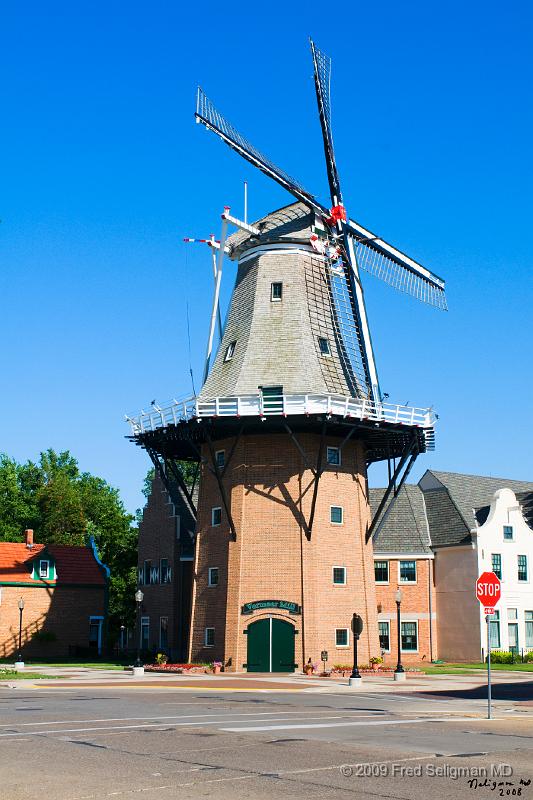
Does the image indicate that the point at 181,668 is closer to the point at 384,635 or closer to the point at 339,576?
the point at 339,576

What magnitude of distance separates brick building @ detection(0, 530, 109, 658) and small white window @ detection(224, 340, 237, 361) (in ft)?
64.9

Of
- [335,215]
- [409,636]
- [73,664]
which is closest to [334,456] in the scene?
[335,215]

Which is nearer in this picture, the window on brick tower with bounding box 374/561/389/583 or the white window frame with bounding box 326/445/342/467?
the white window frame with bounding box 326/445/342/467

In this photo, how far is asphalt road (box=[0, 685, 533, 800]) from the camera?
11594mm

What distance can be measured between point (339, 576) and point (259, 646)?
4.91 metres

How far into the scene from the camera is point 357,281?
47438 millimetres

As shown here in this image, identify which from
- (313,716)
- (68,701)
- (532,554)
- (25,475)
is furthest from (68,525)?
(313,716)

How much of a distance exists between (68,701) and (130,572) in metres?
41.5

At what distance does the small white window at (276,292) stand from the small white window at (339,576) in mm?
13255

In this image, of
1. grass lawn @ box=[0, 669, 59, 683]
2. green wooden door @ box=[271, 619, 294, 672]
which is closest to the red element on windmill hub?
green wooden door @ box=[271, 619, 294, 672]

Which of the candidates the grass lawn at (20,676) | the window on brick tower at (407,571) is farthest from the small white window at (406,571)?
the grass lawn at (20,676)

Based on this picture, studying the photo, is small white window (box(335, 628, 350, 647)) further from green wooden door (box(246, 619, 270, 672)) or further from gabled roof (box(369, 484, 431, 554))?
gabled roof (box(369, 484, 431, 554))

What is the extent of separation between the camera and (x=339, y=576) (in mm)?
43562

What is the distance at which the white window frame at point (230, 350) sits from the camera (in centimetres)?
4651
